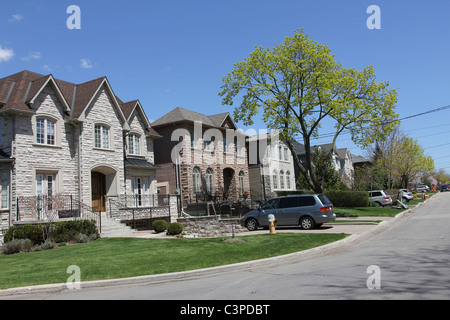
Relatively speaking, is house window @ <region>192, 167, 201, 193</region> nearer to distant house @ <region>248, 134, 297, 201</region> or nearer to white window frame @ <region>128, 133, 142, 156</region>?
white window frame @ <region>128, 133, 142, 156</region>

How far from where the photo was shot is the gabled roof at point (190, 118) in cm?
2966

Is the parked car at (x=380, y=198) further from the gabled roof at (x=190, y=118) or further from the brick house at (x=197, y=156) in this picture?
the gabled roof at (x=190, y=118)

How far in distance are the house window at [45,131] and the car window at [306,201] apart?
14.0 m

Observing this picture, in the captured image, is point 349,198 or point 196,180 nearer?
point 196,180

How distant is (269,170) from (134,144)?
18.6 meters

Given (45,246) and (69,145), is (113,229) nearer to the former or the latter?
(45,246)

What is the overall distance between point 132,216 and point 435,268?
670 inches

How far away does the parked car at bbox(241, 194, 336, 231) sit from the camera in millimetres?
17938

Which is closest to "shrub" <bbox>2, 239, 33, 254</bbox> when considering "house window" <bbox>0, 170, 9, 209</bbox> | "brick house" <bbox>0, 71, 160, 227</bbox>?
"brick house" <bbox>0, 71, 160, 227</bbox>

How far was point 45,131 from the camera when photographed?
1978 cm

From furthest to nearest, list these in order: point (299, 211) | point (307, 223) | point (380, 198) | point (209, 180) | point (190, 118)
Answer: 1. point (380, 198)
2. point (209, 180)
3. point (190, 118)
4. point (299, 211)
5. point (307, 223)

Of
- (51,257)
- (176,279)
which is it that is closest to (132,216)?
(51,257)

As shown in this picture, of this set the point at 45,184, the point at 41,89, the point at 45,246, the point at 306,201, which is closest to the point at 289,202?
the point at 306,201

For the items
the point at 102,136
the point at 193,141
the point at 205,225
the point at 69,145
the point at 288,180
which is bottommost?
the point at 205,225
